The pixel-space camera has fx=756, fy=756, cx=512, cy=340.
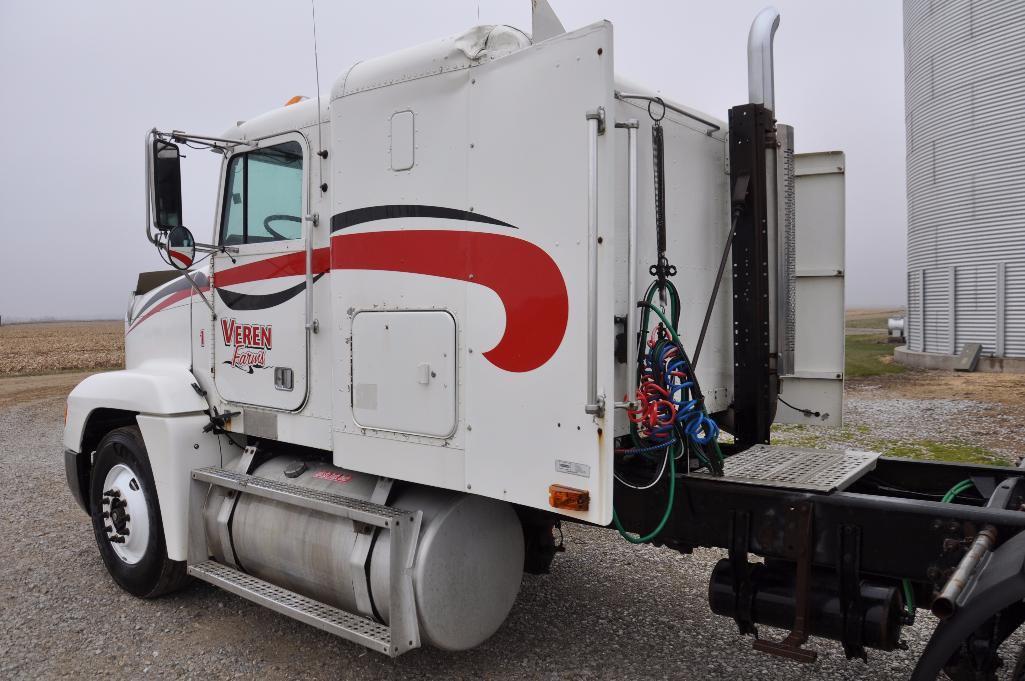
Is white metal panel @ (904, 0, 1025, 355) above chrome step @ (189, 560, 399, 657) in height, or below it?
above

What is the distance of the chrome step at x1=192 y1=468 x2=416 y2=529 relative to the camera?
3.65 meters

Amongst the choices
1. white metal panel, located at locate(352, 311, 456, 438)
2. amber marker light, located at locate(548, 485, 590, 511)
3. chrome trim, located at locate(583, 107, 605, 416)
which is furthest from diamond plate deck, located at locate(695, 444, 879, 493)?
white metal panel, located at locate(352, 311, 456, 438)

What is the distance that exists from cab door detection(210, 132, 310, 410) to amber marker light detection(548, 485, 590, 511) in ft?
5.98

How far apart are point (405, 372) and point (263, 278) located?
146 cm

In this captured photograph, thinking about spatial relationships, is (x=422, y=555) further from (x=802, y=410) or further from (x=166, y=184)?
(x=166, y=184)

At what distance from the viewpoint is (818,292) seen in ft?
15.3

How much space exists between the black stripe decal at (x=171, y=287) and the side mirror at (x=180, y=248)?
0.88 feet

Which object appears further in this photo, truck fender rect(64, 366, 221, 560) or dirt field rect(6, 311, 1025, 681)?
truck fender rect(64, 366, 221, 560)

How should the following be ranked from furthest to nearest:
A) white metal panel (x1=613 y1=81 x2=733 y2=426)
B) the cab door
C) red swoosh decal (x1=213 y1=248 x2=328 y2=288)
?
1. the cab door
2. red swoosh decal (x1=213 y1=248 x2=328 y2=288)
3. white metal panel (x1=613 y1=81 x2=733 y2=426)

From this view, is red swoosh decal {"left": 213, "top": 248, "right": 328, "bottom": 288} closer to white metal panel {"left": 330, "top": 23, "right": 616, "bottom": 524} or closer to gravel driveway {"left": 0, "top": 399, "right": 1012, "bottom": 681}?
white metal panel {"left": 330, "top": 23, "right": 616, "bottom": 524}

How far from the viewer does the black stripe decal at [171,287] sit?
5.12 meters

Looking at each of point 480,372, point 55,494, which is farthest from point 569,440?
point 55,494

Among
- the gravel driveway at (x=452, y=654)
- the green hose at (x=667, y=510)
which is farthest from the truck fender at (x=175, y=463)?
the green hose at (x=667, y=510)

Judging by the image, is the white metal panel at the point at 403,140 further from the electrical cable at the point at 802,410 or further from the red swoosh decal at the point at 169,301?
the electrical cable at the point at 802,410
